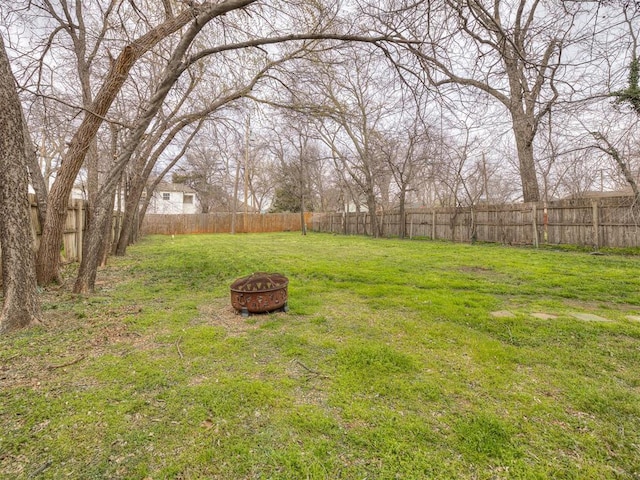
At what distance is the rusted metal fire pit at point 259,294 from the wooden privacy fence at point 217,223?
1910 cm

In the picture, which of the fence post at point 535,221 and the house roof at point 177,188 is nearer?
the fence post at point 535,221

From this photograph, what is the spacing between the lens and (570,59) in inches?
116

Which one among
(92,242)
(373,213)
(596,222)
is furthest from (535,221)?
(92,242)

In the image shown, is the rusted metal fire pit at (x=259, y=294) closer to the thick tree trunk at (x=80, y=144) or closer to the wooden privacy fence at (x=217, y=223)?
the thick tree trunk at (x=80, y=144)

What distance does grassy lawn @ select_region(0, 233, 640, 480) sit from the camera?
146cm

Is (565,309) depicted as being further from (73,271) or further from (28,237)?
(73,271)

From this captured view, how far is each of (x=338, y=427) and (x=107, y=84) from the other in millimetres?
5259

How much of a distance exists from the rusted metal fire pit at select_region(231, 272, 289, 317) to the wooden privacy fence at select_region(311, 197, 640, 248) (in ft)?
18.0

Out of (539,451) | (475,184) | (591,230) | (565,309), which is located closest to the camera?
(539,451)

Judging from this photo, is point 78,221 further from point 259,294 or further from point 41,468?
point 41,468

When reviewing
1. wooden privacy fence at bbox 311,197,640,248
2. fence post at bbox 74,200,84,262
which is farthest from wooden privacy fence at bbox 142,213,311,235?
fence post at bbox 74,200,84,262

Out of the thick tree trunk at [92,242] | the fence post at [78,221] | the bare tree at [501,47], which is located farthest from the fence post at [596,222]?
the fence post at [78,221]

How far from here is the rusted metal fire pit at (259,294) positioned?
11.6 ft


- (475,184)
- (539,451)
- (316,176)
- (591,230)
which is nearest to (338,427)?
(539,451)
